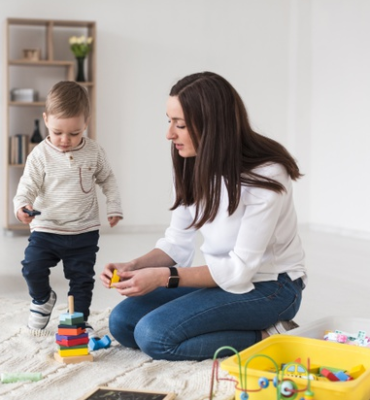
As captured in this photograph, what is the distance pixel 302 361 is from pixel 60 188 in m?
1.06

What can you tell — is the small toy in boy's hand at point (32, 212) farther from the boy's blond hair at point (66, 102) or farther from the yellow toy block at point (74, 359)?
the yellow toy block at point (74, 359)

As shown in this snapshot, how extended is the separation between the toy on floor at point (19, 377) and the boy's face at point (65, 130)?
2.74 ft

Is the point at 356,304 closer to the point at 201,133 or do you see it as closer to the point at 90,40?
the point at 201,133

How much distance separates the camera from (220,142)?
201 cm

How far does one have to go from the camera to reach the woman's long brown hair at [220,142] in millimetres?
2008

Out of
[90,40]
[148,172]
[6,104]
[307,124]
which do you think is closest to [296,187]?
[307,124]

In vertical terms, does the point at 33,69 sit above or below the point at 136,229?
above

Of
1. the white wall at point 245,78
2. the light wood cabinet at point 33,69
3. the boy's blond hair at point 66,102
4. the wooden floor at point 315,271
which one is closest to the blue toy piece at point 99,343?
the wooden floor at point 315,271

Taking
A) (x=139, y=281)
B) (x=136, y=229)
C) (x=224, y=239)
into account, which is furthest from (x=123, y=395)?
(x=136, y=229)

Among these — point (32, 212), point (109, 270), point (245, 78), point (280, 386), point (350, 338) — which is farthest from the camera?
point (245, 78)

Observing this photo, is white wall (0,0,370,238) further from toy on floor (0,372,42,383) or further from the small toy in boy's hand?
toy on floor (0,372,42,383)

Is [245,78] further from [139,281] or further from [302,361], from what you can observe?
[302,361]

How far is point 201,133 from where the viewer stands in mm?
2031

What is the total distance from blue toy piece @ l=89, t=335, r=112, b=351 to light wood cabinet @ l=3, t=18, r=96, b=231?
11.2ft
